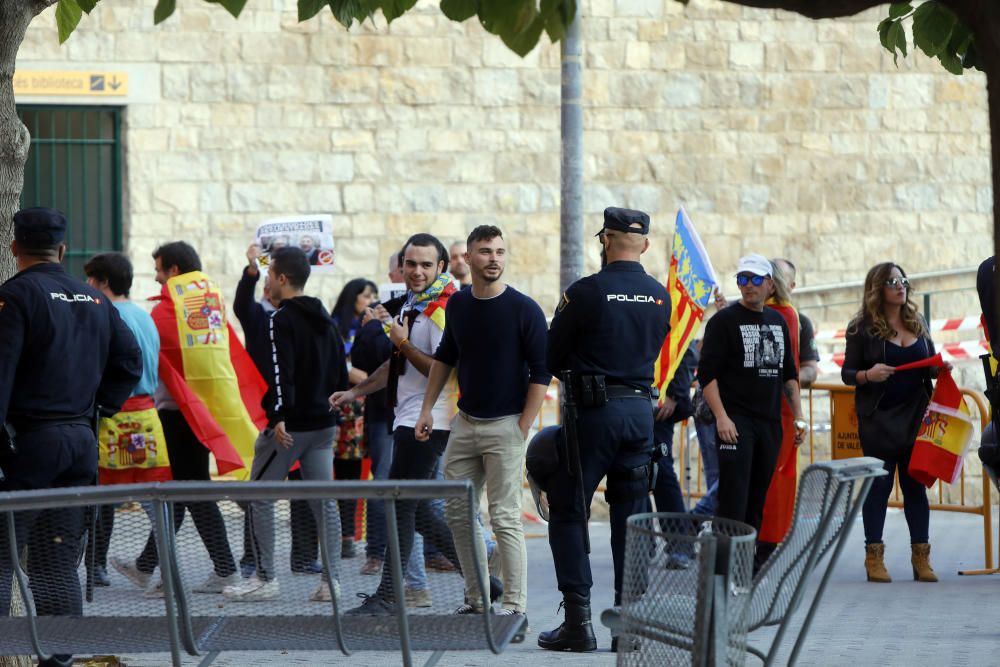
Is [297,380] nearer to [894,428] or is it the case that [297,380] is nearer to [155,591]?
[894,428]

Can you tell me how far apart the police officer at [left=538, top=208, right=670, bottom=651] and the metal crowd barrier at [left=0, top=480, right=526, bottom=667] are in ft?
5.51

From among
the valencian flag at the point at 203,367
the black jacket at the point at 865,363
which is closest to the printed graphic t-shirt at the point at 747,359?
the black jacket at the point at 865,363

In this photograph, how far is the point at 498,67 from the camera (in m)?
16.6

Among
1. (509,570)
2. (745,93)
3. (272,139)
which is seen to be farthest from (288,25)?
(509,570)

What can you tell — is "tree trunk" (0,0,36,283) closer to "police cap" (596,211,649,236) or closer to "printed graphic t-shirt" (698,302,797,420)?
"police cap" (596,211,649,236)

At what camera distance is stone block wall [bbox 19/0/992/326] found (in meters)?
16.0

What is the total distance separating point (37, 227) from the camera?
6449mm

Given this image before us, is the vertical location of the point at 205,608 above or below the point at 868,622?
above

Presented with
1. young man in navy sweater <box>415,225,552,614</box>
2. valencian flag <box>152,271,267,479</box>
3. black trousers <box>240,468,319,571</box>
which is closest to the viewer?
black trousers <box>240,468,319,571</box>

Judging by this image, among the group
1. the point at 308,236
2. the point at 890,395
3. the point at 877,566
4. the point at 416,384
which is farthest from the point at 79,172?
the point at 877,566

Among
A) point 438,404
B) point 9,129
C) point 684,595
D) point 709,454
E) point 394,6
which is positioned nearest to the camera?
point 684,595

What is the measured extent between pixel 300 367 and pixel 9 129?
287cm

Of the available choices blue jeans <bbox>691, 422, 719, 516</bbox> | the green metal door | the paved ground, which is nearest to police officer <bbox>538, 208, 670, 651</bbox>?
the paved ground

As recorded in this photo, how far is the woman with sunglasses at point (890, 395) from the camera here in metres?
9.58
